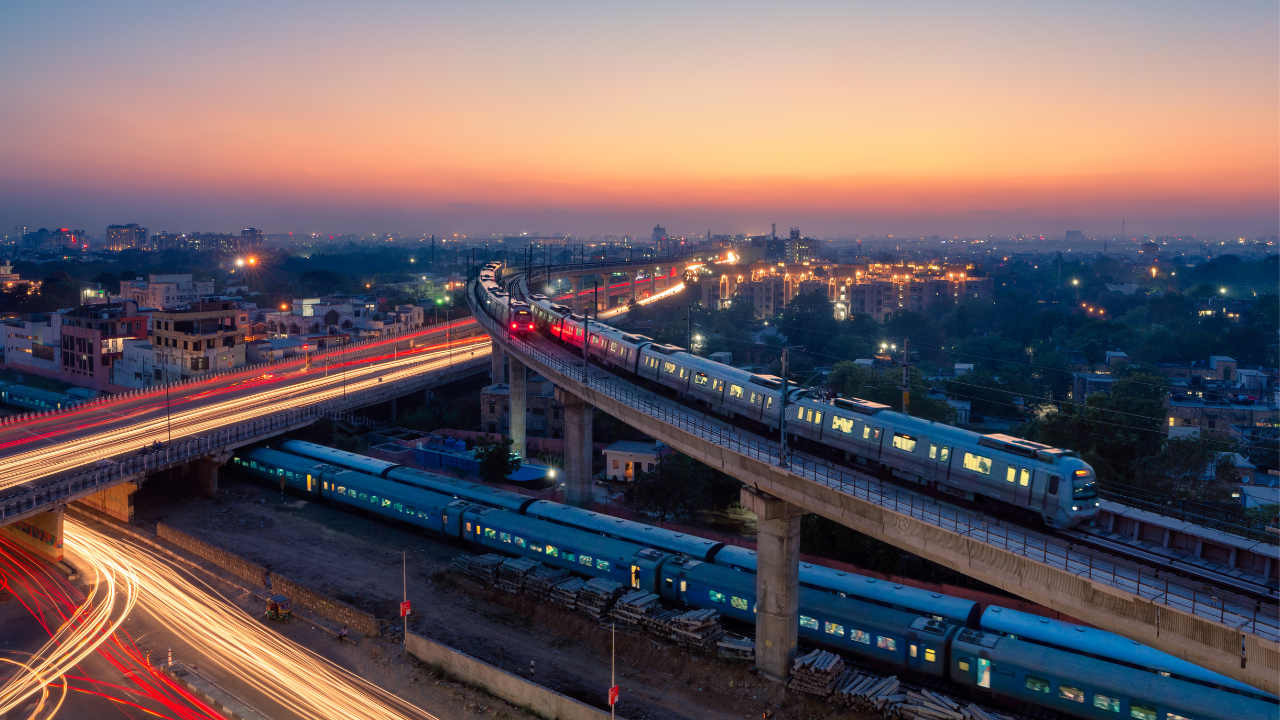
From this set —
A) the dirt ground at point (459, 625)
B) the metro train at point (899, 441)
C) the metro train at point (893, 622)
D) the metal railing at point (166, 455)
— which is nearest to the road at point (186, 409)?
the metal railing at point (166, 455)

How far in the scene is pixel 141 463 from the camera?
4453cm

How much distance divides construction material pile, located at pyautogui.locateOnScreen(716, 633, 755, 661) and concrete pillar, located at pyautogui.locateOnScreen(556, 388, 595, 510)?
695 inches

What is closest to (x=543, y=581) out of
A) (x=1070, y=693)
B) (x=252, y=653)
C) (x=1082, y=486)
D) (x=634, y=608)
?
(x=634, y=608)

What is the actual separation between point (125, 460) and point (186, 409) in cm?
1496

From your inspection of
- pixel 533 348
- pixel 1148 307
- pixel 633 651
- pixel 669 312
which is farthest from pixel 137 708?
pixel 1148 307

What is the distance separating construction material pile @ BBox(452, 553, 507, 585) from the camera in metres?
35.5

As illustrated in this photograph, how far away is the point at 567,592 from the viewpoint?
32719 millimetres

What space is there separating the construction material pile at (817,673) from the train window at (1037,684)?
18.8ft

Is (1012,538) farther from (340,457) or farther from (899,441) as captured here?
(340,457)

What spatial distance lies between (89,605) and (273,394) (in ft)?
107

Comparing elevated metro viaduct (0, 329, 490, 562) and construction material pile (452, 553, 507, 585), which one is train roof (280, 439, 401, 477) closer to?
elevated metro viaduct (0, 329, 490, 562)

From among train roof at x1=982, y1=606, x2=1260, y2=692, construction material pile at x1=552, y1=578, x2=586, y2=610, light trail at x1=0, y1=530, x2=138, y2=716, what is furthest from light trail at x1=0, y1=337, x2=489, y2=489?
train roof at x1=982, y1=606, x2=1260, y2=692

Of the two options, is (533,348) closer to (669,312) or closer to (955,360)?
(955,360)

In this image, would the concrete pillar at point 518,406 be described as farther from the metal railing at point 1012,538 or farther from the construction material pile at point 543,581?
the construction material pile at point 543,581
